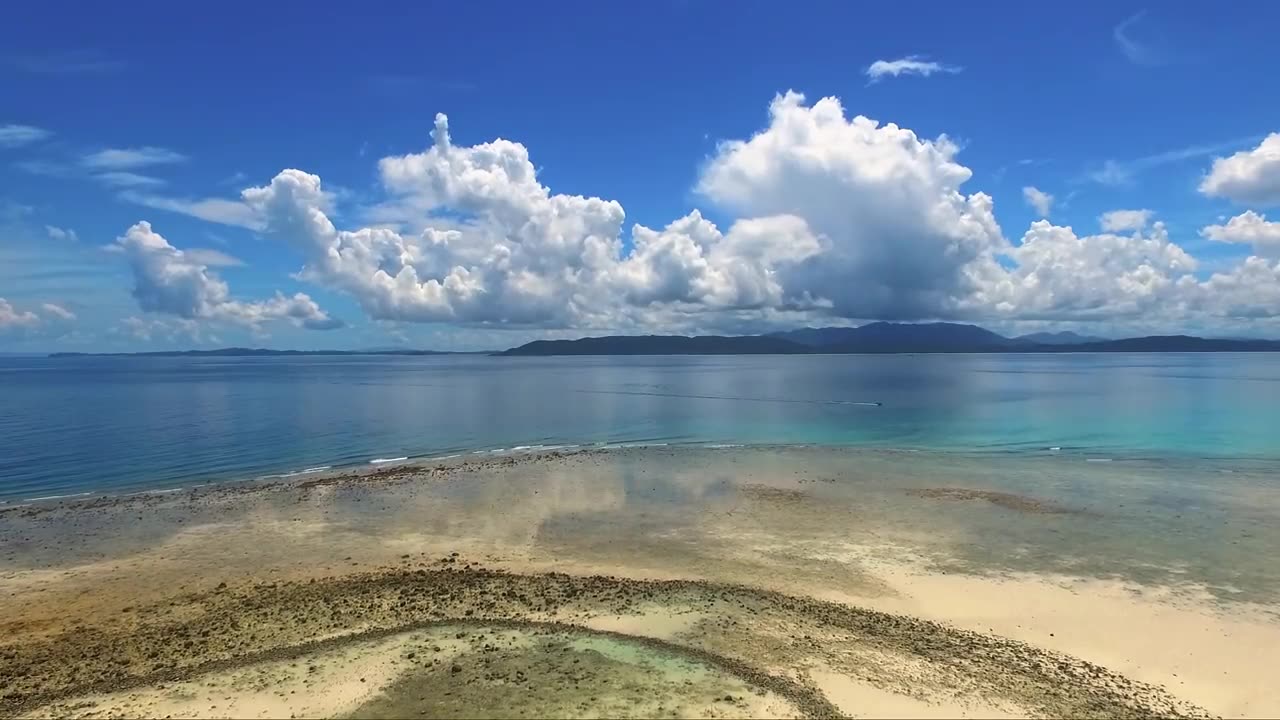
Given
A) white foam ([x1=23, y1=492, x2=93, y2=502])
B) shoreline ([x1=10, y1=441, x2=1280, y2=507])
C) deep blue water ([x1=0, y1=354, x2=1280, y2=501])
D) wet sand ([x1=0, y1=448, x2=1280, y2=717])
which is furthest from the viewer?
deep blue water ([x1=0, y1=354, x2=1280, y2=501])

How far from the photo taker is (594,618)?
18766mm

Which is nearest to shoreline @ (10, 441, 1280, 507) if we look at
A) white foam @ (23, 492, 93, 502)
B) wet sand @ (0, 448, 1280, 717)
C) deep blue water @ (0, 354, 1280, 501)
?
white foam @ (23, 492, 93, 502)

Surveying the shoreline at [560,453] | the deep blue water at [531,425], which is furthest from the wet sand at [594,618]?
the deep blue water at [531,425]

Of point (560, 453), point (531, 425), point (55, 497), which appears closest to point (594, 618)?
point (560, 453)

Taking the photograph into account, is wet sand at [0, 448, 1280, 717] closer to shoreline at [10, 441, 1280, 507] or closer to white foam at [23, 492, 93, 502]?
white foam at [23, 492, 93, 502]

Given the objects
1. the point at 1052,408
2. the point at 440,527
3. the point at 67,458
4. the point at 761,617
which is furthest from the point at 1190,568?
the point at 1052,408

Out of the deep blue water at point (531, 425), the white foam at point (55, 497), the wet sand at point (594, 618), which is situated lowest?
the deep blue water at point (531, 425)

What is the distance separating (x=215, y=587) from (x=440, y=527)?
9436 mm

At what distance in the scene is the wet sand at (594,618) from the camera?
14625 millimetres

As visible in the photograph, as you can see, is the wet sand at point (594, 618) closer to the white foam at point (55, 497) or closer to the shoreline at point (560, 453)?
the white foam at point (55, 497)

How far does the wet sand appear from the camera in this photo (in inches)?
576

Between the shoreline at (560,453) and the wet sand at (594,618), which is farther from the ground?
the wet sand at (594,618)

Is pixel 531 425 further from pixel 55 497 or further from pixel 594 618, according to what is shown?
pixel 594 618

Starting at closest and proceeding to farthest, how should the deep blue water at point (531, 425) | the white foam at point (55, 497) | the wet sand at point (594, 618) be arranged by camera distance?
the wet sand at point (594, 618)
the white foam at point (55, 497)
the deep blue water at point (531, 425)
